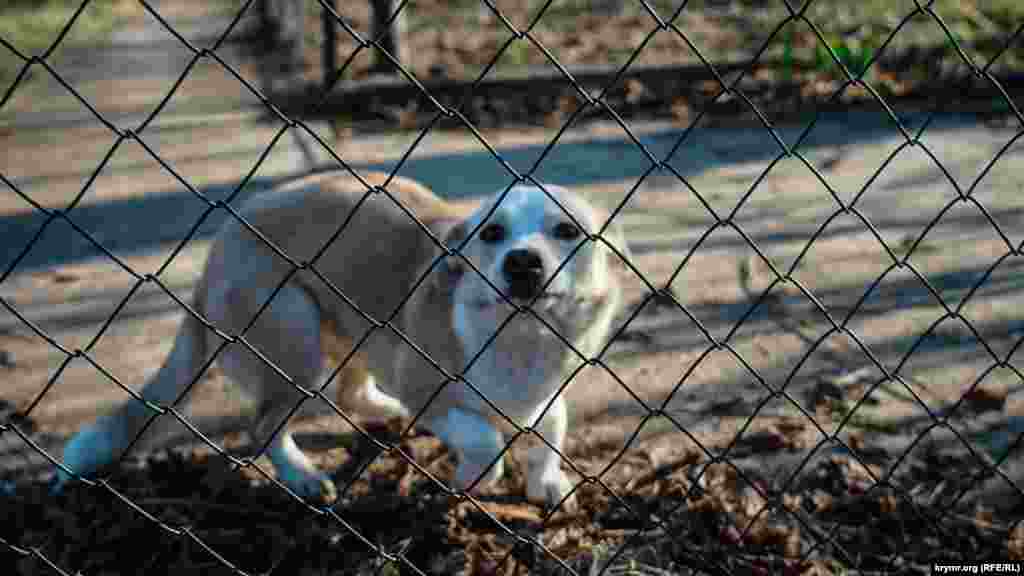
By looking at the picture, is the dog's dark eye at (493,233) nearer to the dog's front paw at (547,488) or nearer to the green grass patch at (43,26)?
the dog's front paw at (547,488)

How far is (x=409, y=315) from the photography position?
114 inches

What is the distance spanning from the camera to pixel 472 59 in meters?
7.77

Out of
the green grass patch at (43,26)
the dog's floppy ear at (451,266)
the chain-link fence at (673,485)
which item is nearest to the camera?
the chain-link fence at (673,485)

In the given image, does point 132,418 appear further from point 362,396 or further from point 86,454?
point 362,396

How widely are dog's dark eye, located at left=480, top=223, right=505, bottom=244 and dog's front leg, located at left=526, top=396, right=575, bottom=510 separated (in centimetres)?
47

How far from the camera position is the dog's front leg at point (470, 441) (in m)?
2.62

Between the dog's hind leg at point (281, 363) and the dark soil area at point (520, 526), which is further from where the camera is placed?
the dog's hind leg at point (281, 363)

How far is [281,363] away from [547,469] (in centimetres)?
81

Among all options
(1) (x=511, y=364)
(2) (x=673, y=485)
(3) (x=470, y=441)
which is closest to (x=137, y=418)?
(3) (x=470, y=441)

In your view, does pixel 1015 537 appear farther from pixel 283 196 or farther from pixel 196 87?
pixel 196 87

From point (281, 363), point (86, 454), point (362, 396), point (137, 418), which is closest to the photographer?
point (86, 454)

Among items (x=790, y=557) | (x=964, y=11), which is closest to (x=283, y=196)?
(x=790, y=557)

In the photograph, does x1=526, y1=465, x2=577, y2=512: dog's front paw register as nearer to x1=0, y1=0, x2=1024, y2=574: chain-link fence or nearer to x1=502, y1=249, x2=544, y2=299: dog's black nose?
x1=0, y1=0, x2=1024, y2=574: chain-link fence

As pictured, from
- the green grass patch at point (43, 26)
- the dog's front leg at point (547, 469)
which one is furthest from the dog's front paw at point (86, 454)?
the green grass patch at point (43, 26)
